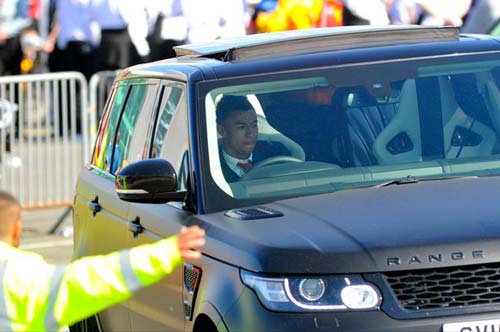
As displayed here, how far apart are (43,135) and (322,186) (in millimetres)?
9972

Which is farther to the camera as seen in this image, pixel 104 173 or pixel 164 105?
pixel 104 173

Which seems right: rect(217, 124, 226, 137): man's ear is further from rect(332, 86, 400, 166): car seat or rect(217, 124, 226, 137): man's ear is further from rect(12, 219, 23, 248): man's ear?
rect(12, 219, 23, 248): man's ear

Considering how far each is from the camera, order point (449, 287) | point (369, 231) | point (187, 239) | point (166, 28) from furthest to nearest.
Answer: point (166, 28), point (369, 231), point (449, 287), point (187, 239)

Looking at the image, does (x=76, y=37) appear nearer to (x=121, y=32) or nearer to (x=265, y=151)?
(x=121, y=32)

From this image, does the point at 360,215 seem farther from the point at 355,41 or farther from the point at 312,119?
the point at 355,41

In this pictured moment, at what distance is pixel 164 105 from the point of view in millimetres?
7914

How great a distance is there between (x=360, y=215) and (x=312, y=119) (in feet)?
3.24

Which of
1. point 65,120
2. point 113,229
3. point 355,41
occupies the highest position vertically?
point 355,41

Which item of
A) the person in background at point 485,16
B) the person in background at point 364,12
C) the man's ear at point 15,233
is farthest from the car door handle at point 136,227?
the person in background at point 364,12

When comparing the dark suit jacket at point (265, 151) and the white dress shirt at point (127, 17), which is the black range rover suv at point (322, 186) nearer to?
the dark suit jacket at point (265, 151)

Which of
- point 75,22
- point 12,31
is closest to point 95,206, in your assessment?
point 75,22

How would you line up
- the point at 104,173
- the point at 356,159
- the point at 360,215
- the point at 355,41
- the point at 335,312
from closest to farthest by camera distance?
the point at 335,312
the point at 360,215
the point at 356,159
the point at 355,41
the point at 104,173

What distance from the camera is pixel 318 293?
20.0 feet

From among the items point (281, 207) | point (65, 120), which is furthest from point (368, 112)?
point (65, 120)
